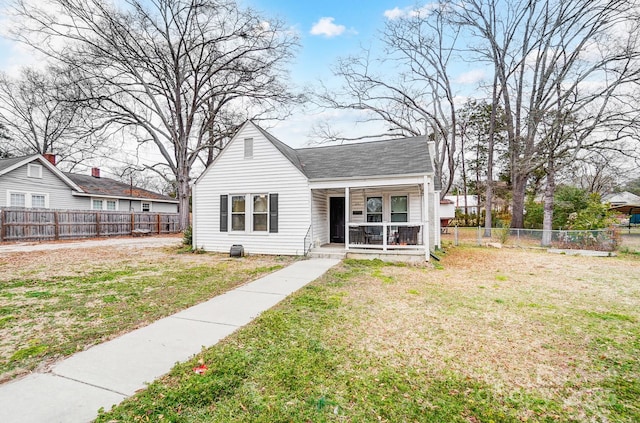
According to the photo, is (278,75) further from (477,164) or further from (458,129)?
(477,164)

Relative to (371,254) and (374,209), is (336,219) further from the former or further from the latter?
(371,254)

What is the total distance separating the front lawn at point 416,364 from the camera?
2.35 metres

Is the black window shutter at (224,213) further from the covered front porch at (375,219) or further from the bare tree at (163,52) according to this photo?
the bare tree at (163,52)

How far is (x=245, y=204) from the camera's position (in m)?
11.3

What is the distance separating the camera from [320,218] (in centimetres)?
1170

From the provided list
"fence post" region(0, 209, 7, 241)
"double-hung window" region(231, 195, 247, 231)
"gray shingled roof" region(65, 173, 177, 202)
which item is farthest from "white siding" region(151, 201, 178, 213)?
"double-hung window" region(231, 195, 247, 231)

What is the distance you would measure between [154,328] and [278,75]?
18.7 metres

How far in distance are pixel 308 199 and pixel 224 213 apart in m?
3.57

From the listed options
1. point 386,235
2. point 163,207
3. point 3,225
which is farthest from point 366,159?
point 163,207

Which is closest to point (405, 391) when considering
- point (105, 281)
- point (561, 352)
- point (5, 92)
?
point (561, 352)

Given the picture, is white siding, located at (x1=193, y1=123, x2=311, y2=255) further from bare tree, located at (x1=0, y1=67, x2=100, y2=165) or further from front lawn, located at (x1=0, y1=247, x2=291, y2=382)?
bare tree, located at (x1=0, y1=67, x2=100, y2=165)

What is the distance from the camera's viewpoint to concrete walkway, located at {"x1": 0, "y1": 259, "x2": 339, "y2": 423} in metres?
2.28

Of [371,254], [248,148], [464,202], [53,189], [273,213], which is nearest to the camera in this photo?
[371,254]

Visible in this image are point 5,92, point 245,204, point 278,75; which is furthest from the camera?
point 5,92
